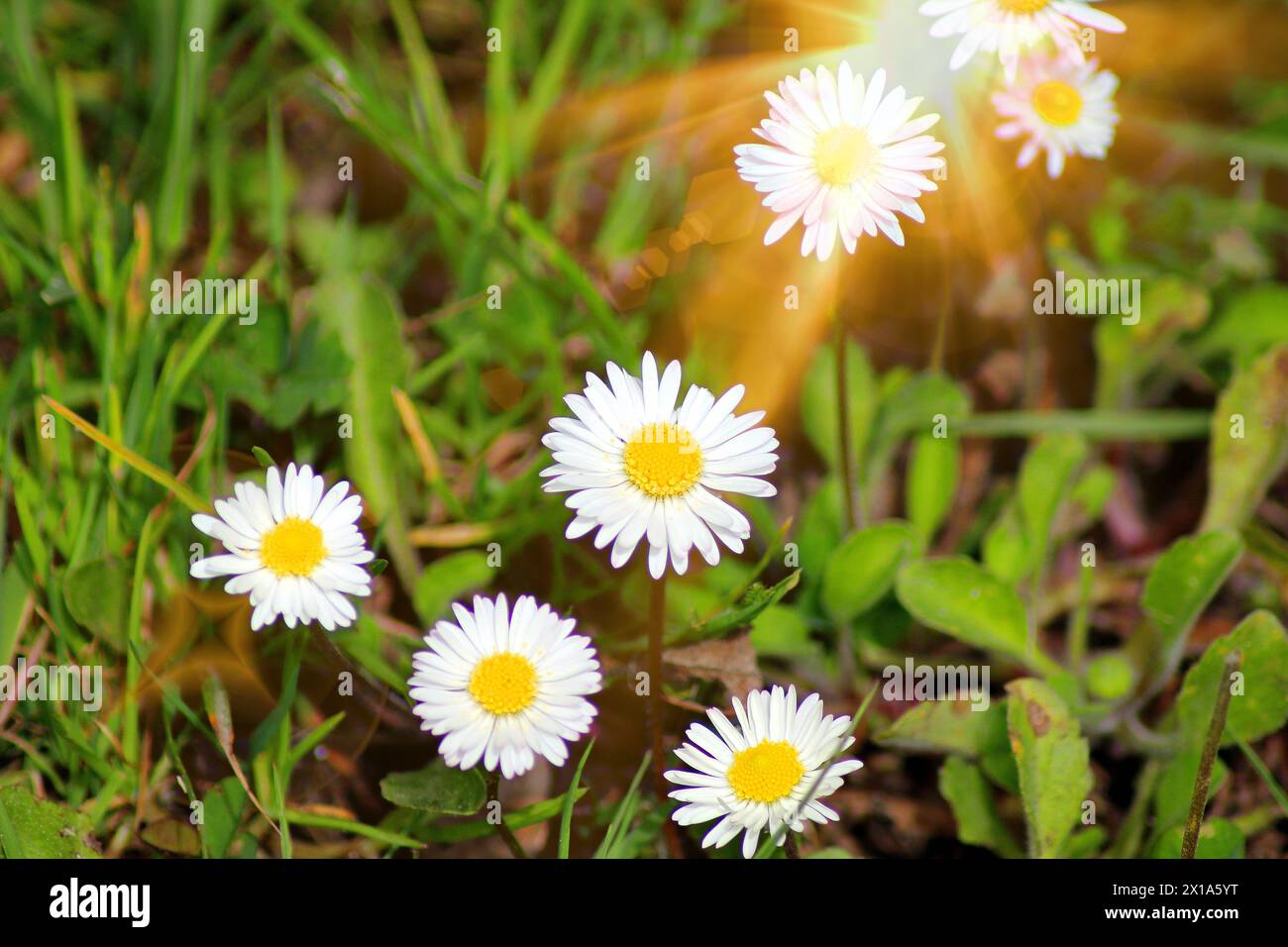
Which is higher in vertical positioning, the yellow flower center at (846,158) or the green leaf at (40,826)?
the yellow flower center at (846,158)

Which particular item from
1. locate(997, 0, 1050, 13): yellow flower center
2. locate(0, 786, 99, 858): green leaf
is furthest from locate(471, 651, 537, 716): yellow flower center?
locate(997, 0, 1050, 13): yellow flower center

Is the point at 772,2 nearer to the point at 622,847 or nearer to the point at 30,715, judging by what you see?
the point at 622,847

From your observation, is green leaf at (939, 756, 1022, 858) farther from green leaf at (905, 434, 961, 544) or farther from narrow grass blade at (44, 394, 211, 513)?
narrow grass blade at (44, 394, 211, 513)

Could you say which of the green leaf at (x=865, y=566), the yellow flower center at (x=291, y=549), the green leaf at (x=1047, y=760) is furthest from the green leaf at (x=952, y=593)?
the yellow flower center at (x=291, y=549)

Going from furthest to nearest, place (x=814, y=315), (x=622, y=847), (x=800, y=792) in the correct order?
1. (x=814, y=315)
2. (x=622, y=847)
3. (x=800, y=792)

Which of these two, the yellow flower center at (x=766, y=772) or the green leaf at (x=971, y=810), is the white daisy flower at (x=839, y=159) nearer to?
the yellow flower center at (x=766, y=772)

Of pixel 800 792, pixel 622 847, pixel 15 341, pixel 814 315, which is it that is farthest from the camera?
pixel 814 315

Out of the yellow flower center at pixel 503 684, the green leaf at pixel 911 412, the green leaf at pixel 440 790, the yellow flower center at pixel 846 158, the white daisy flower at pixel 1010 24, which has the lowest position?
the green leaf at pixel 440 790

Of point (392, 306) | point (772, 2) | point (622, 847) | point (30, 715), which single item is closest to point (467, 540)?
point (392, 306)
